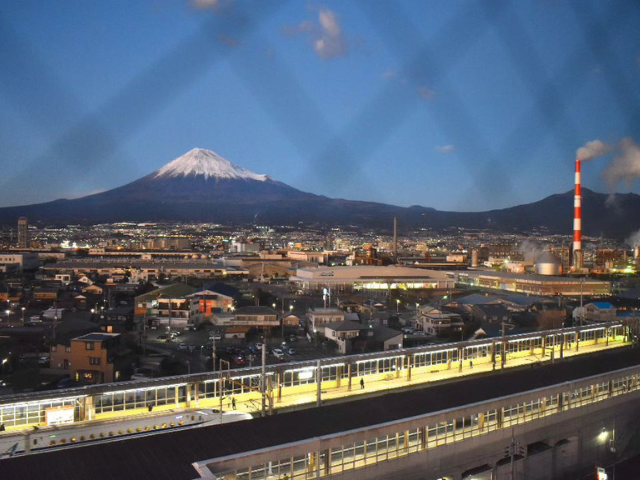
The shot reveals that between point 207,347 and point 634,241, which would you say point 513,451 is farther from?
point 634,241

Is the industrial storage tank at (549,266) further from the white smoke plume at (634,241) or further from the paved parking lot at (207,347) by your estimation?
the white smoke plume at (634,241)

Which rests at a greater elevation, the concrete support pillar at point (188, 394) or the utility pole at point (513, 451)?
the concrete support pillar at point (188, 394)

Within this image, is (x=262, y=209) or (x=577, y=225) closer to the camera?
(x=577, y=225)

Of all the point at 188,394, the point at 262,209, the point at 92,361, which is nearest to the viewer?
the point at 188,394

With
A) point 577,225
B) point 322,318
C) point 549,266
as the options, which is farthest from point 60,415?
point 577,225

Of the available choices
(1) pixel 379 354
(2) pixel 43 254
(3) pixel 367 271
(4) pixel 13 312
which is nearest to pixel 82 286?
(4) pixel 13 312

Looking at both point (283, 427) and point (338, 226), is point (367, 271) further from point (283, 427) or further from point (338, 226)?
point (338, 226)

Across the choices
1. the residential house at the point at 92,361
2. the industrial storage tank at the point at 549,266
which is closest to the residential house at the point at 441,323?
the residential house at the point at 92,361
